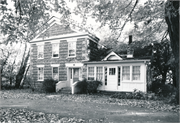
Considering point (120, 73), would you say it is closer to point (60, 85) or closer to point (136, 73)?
point (136, 73)

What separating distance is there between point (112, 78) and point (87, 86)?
2761mm

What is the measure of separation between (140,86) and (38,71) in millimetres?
13619

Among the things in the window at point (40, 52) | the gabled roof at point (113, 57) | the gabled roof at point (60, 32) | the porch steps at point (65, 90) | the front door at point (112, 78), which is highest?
the gabled roof at point (60, 32)

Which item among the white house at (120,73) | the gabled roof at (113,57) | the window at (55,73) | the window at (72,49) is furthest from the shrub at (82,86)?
the window at (55,73)

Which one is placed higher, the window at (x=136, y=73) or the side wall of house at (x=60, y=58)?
the side wall of house at (x=60, y=58)

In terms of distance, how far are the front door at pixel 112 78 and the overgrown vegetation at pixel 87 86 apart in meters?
1.02

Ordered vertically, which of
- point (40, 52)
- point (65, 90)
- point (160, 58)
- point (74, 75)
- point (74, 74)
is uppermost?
point (40, 52)

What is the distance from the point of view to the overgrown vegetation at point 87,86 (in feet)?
52.4

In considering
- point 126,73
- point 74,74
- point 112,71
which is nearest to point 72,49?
point 74,74

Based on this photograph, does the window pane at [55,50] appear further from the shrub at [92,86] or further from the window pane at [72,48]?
the shrub at [92,86]

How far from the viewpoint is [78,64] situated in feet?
60.0

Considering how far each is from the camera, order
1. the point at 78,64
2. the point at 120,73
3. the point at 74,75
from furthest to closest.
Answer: the point at 74,75
the point at 78,64
the point at 120,73

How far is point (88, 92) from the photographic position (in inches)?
644

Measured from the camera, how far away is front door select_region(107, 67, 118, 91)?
16.2 m
